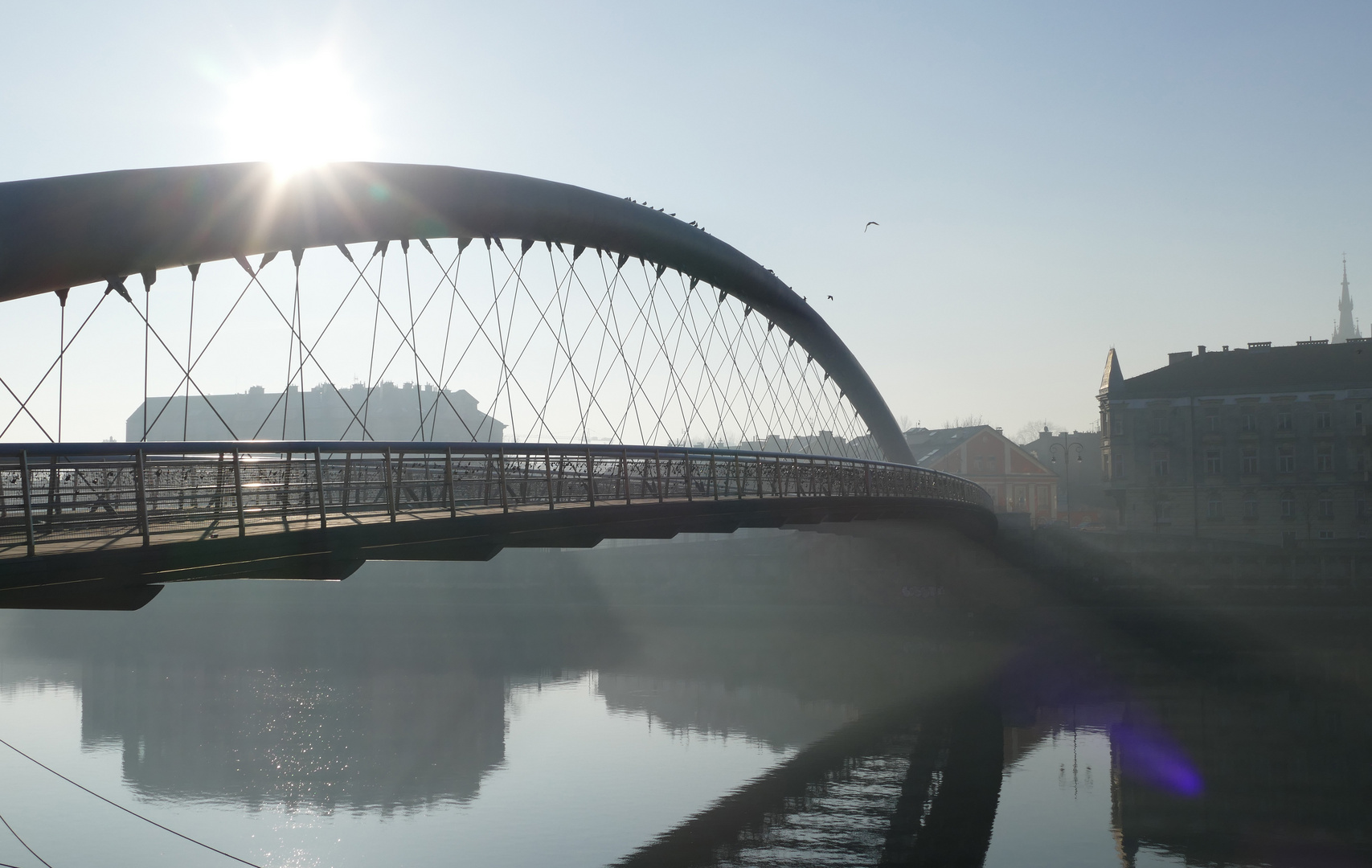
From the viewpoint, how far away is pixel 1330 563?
165 feet

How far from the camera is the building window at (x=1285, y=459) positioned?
6156cm

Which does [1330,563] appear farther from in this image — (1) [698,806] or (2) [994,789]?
(1) [698,806]

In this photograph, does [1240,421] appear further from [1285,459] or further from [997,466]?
[997,466]

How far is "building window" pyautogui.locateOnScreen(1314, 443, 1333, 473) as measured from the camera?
61156mm

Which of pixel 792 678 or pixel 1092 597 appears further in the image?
pixel 1092 597

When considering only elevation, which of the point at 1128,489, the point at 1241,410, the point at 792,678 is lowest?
the point at 792,678

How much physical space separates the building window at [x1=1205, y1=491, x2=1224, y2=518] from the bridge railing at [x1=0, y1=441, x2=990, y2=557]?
44038 mm

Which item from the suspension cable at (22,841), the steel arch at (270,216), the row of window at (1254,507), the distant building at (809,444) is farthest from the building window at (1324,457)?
→ the suspension cable at (22,841)

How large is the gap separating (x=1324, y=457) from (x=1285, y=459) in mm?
1953

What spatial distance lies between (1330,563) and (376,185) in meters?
46.9

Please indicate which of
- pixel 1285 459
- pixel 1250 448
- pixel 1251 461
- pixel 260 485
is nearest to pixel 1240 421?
pixel 1250 448

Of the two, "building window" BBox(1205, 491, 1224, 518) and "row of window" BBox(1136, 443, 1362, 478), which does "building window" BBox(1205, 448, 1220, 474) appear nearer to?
"row of window" BBox(1136, 443, 1362, 478)

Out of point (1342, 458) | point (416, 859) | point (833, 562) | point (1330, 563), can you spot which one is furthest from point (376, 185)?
point (1342, 458)

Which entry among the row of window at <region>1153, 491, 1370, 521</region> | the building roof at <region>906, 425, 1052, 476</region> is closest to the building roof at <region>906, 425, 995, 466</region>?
the building roof at <region>906, 425, 1052, 476</region>
